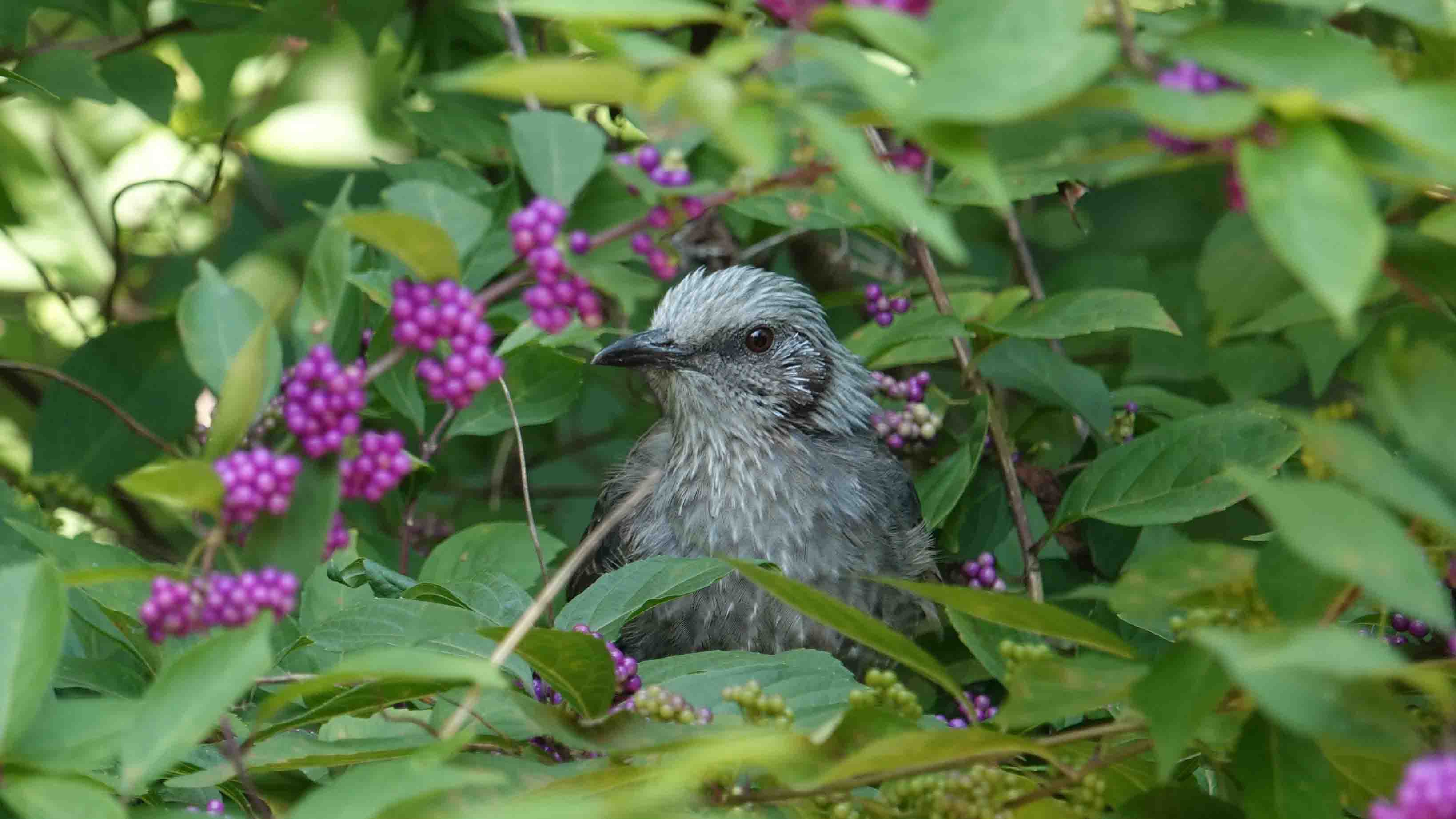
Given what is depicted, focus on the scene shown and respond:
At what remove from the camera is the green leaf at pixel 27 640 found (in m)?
1.35

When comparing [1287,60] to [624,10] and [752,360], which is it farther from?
[752,360]

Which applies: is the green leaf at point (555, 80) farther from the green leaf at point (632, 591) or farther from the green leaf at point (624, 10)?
the green leaf at point (632, 591)

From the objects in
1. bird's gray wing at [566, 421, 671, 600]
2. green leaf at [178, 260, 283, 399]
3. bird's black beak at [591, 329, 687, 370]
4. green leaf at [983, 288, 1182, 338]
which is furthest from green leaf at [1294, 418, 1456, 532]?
bird's gray wing at [566, 421, 671, 600]

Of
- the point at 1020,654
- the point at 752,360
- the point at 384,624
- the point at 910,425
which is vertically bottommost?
the point at 752,360

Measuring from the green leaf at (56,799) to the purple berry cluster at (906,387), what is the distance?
2.19 m

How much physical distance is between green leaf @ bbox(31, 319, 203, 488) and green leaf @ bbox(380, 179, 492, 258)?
75.2 inches

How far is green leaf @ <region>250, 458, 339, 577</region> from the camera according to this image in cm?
139

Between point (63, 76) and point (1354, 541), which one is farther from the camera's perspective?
point (63, 76)

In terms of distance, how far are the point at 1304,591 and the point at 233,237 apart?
361 centimetres

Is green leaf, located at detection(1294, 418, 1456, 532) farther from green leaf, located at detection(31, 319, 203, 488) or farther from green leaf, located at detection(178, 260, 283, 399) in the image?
green leaf, located at detection(31, 319, 203, 488)

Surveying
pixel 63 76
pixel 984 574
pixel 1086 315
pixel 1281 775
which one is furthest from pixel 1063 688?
pixel 63 76

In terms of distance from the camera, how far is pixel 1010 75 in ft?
3.52

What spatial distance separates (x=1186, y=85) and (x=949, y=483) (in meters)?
1.74

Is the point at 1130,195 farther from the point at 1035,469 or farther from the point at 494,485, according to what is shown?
the point at 494,485
